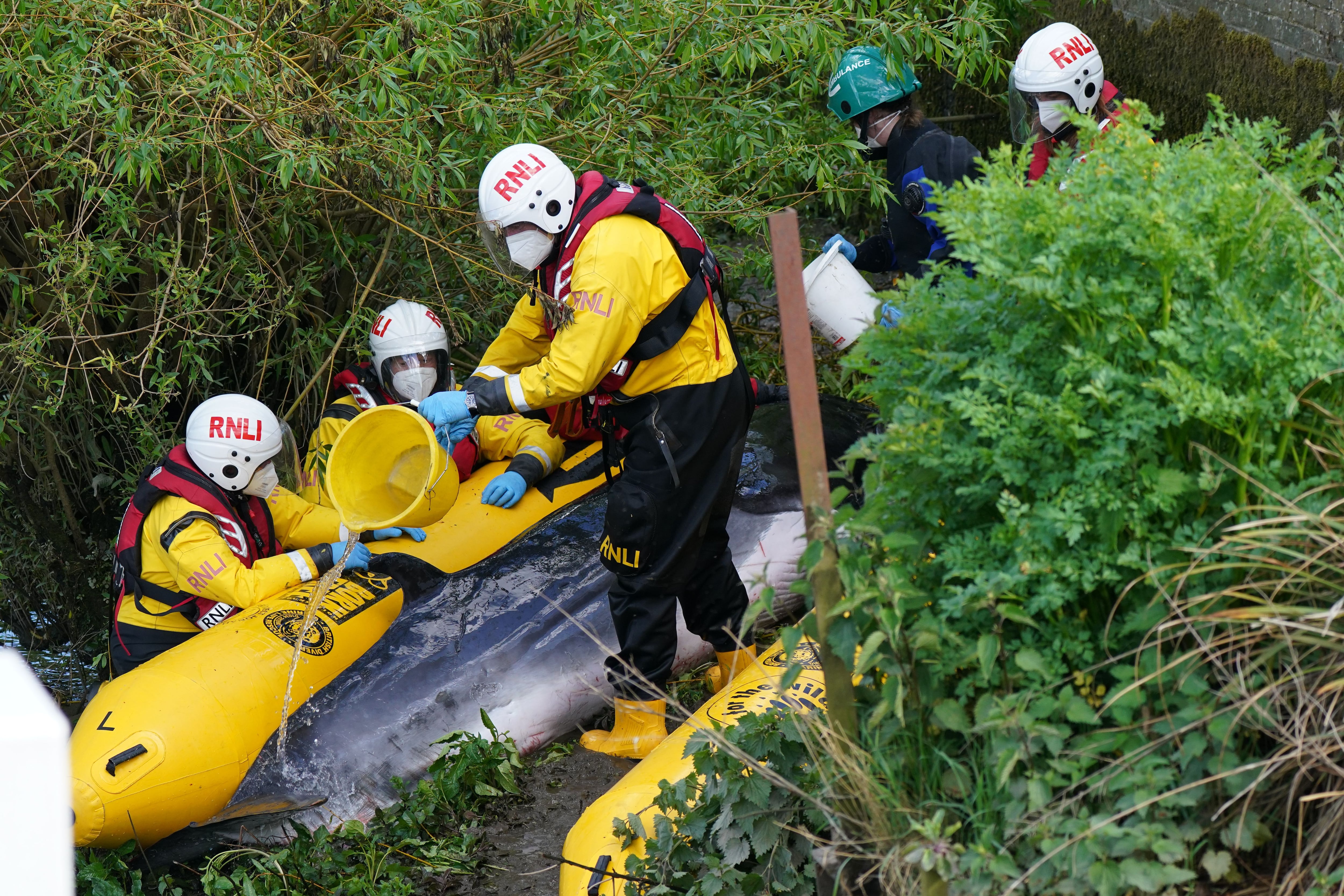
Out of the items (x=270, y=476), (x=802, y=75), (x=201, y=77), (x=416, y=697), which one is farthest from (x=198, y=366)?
(x=802, y=75)

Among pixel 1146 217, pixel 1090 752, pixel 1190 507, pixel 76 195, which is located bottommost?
pixel 1090 752

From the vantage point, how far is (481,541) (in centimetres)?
461

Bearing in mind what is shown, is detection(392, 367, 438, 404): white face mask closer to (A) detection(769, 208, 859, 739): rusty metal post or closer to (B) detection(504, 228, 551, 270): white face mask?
(B) detection(504, 228, 551, 270): white face mask

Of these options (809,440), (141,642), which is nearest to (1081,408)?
(809,440)

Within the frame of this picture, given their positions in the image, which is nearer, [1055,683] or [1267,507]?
[1267,507]

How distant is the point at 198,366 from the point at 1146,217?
12.8 feet

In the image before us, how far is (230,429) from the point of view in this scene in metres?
4.32

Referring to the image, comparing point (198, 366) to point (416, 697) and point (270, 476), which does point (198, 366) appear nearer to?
point (270, 476)

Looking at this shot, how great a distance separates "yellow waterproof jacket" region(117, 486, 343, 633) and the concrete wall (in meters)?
4.33

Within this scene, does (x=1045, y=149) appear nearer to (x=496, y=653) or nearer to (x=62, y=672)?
(x=496, y=653)

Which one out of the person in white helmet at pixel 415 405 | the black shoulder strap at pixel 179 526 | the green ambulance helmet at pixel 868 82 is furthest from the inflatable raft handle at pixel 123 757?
the green ambulance helmet at pixel 868 82

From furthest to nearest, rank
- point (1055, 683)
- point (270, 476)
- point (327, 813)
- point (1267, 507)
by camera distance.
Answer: point (270, 476)
point (327, 813)
point (1055, 683)
point (1267, 507)

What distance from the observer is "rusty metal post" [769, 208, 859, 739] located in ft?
7.14

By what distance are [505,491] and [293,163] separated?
144 cm
